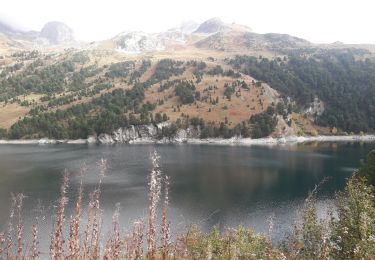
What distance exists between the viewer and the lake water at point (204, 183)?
235ft

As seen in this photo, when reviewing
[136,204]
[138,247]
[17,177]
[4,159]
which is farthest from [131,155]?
[138,247]

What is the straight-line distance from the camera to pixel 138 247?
22.4ft

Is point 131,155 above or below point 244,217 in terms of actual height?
below

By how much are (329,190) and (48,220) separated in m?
61.4

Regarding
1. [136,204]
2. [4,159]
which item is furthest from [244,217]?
[4,159]

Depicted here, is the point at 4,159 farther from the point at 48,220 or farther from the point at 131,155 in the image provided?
the point at 48,220

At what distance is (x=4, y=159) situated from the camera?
147 metres

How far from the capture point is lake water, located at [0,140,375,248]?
7156 cm

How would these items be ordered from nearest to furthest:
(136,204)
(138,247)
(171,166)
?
(138,247) → (136,204) → (171,166)

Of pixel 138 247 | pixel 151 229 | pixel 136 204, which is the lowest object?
pixel 136 204

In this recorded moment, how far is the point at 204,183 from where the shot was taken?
10262 cm

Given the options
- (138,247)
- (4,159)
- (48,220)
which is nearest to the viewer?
(138,247)

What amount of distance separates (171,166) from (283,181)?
37.3m

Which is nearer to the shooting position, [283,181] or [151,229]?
[151,229]
